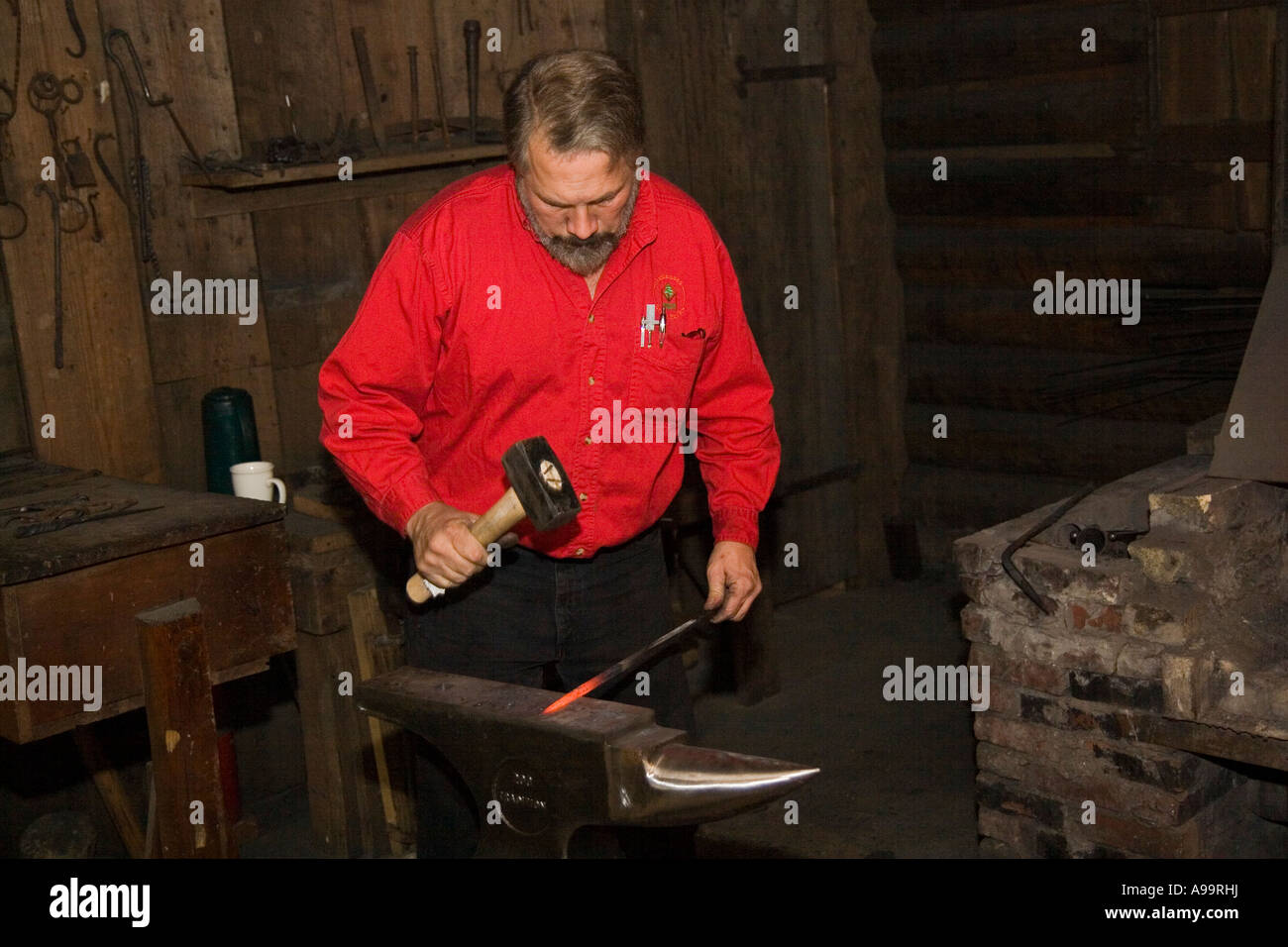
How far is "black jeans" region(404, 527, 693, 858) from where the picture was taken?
3.05 meters

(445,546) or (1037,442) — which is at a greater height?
(445,546)

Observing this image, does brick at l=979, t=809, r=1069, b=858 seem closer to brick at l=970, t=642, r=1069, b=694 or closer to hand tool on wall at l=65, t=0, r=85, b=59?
brick at l=970, t=642, r=1069, b=694

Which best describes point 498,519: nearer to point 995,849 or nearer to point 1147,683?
point 1147,683

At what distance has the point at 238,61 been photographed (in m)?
4.41

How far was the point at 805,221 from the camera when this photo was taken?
20.3 feet

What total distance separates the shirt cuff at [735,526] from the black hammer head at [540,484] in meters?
0.73

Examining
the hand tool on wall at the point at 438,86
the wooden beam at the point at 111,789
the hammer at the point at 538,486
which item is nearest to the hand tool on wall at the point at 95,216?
the hand tool on wall at the point at 438,86

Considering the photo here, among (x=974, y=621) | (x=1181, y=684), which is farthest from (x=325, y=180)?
(x=1181, y=684)

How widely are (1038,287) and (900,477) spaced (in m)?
1.13

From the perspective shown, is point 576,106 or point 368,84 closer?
point 576,106

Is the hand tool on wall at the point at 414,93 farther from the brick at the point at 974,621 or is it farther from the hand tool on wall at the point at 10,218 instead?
the brick at the point at 974,621

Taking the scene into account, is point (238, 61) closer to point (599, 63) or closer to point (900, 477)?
point (599, 63)

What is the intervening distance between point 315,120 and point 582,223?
2137mm
